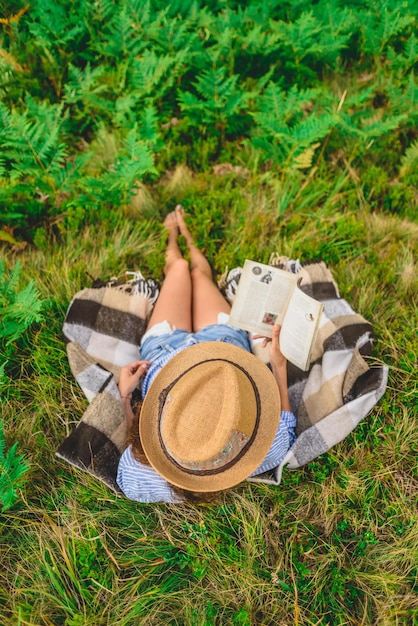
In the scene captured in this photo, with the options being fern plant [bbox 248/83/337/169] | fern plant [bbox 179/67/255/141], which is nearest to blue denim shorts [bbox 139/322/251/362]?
fern plant [bbox 248/83/337/169]

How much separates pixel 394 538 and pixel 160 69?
4181mm

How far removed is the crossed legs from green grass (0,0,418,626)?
0.14m

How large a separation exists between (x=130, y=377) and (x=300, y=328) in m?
1.22

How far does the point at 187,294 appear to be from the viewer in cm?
351

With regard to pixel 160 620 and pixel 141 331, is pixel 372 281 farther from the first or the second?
pixel 160 620

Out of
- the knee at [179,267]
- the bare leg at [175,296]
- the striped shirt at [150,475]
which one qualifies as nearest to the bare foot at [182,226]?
the bare leg at [175,296]

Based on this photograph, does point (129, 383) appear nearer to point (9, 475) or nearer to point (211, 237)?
point (9, 475)

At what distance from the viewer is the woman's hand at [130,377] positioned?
301 centimetres

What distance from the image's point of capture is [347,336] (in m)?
3.16

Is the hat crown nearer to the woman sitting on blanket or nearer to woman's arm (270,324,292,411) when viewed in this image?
the woman sitting on blanket

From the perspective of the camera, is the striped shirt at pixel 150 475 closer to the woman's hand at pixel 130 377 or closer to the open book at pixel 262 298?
the woman's hand at pixel 130 377

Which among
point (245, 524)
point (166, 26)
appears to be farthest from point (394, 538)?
point (166, 26)

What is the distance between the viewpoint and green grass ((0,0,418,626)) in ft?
8.20

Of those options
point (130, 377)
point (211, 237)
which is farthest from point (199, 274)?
point (130, 377)
